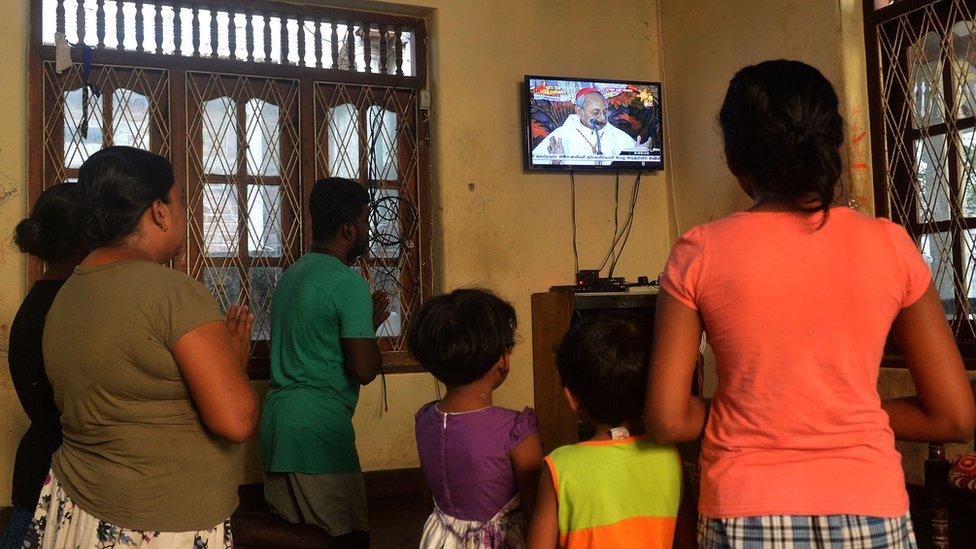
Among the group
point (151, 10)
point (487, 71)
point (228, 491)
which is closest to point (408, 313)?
point (487, 71)

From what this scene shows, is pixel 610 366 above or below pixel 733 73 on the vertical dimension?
below

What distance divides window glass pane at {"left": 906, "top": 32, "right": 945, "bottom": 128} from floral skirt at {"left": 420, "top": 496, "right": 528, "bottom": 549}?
10.3 feet

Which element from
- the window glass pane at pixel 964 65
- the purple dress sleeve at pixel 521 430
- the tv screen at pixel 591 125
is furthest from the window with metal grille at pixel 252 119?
the purple dress sleeve at pixel 521 430

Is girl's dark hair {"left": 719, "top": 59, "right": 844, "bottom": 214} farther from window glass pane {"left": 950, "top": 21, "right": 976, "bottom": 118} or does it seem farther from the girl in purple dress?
window glass pane {"left": 950, "top": 21, "right": 976, "bottom": 118}

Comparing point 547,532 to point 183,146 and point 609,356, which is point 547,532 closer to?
point 609,356

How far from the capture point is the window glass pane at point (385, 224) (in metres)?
4.73

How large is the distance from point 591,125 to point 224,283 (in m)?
2.18

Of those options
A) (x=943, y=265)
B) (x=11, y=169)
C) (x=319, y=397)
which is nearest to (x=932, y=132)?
(x=943, y=265)

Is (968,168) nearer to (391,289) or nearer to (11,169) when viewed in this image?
(391,289)

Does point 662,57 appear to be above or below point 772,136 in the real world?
above

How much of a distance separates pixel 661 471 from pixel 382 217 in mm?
3521

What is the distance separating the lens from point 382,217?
15.6ft

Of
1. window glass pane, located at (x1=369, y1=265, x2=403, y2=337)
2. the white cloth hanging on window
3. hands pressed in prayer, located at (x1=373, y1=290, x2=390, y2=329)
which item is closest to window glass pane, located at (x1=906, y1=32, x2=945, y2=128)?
hands pressed in prayer, located at (x1=373, y1=290, x2=390, y2=329)

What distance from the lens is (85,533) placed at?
1493 mm
